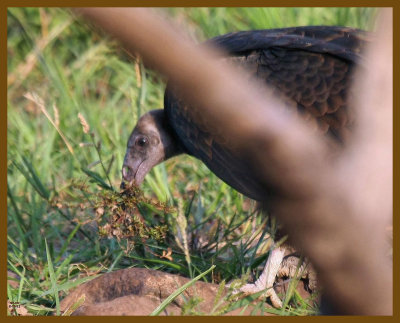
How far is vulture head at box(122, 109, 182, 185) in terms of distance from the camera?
3605mm

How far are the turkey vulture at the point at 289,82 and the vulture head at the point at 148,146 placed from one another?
29cm

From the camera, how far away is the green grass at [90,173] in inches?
129

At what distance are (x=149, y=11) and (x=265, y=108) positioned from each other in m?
0.30

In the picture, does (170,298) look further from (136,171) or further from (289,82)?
(136,171)

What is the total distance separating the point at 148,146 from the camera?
3.65 m

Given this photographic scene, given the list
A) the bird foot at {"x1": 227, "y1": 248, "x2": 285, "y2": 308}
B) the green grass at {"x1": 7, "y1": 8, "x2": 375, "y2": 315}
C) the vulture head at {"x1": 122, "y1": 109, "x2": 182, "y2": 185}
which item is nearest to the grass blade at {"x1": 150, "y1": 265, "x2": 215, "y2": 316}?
the green grass at {"x1": 7, "y1": 8, "x2": 375, "y2": 315}

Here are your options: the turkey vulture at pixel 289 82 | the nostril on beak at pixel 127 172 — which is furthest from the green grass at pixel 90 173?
the turkey vulture at pixel 289 82

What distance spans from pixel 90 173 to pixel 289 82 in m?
1.20

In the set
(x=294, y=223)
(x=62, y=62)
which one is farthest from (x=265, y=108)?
(x=62, y=62)

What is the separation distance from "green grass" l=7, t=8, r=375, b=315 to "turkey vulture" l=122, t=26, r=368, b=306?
0.31m

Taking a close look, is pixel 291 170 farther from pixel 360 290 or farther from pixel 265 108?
pixel 360 290

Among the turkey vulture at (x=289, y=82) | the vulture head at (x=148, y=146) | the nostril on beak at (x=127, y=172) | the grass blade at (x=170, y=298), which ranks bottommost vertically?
the grass blade at (x=170, y=298)

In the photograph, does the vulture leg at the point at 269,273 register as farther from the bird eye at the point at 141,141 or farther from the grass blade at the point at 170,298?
the bird eye at the point at 141,141

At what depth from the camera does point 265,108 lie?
145cm
